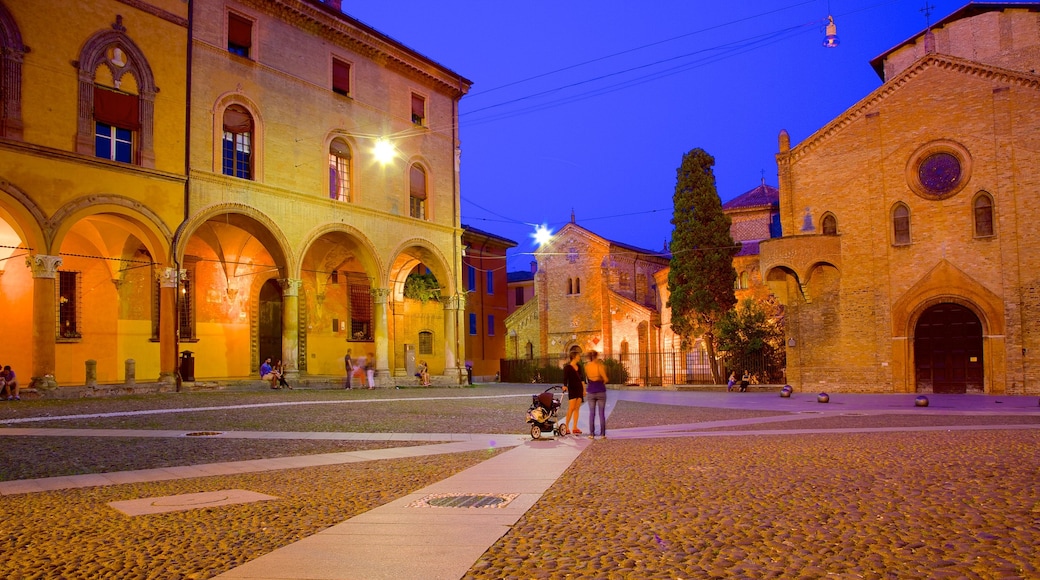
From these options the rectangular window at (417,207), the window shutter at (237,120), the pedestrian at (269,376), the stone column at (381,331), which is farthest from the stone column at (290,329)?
the rectangular window at (417,207)

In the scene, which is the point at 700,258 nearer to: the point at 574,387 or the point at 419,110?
the point at 419,110

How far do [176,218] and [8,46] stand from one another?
6458 mm

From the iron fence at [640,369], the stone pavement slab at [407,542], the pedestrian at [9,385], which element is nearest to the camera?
the stone pavement slab at [407,542]

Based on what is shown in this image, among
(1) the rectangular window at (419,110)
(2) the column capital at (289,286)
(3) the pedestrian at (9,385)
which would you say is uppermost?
(1) the rectangular window at (419,110)

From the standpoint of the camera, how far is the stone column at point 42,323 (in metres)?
20.7

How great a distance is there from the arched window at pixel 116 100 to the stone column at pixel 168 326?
3.64m

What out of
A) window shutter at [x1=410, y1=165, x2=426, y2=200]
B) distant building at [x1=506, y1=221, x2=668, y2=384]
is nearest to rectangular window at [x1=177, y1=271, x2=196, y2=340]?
window shutter at [x1=410, y1=165, x2=426, y2=200]

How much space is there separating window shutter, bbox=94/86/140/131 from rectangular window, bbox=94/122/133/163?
0.74 feet

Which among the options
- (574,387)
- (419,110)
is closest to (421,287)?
(419,110)

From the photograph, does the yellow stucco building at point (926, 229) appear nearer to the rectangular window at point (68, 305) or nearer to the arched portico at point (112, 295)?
the arched portico at point (112, 295)

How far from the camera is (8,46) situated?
2062cm

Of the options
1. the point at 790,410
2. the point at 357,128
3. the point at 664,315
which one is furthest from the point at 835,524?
the point at 664,315

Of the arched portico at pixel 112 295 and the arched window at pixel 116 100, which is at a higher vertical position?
the arched window at pixel 116 100

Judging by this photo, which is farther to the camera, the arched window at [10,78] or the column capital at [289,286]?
the column capital at [289,286]
